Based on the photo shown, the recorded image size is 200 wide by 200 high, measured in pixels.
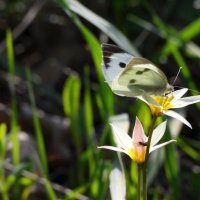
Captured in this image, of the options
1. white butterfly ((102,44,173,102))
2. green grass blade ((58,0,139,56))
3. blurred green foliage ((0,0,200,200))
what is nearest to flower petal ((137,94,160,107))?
white butterfly ((102,44,173,102))

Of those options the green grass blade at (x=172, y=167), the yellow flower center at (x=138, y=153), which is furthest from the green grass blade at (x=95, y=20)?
the yellow flower center at (x=138, y=153)

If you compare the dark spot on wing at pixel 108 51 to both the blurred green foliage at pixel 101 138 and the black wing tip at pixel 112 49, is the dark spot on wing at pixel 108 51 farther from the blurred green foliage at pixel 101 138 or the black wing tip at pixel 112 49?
the blurred green foliage at pixel 101 138

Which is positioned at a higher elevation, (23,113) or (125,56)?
(125,56)

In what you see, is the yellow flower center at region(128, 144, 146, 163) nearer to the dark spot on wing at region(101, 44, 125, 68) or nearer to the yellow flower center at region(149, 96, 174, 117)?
the yellow flower center at region(149, 96, 174, 117)

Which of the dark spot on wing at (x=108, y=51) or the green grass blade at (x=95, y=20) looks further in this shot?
the green grass blade at (x=95, y=20)

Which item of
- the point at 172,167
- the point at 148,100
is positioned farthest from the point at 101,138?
the point at 148,100

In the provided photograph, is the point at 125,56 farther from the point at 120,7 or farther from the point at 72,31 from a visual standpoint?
the point at 72,31

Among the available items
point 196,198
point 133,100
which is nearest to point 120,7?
point 133,100

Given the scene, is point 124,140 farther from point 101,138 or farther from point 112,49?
point 101,138
